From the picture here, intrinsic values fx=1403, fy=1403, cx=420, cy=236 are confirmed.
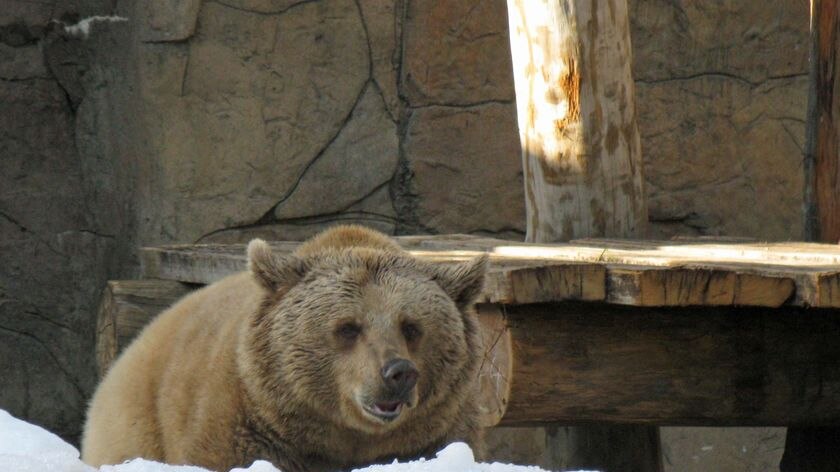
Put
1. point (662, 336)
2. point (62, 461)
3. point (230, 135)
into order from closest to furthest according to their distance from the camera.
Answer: point (62, 461) < point (662, 336) < point (230, 135)

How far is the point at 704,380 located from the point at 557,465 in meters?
1.47

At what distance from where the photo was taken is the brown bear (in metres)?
4.03

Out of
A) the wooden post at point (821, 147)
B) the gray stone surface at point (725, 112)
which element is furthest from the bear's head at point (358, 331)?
the gray stone surface at point (725, 112)

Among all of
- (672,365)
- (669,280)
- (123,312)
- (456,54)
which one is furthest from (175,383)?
(456,54)

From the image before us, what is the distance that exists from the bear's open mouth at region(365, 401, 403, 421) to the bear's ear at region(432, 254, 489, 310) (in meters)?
0.45

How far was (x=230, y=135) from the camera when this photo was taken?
7613 mm

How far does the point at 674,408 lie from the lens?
471 centimetres

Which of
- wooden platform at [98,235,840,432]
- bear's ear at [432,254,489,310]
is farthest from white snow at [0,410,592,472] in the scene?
wooden platform at [98,235,840,432]

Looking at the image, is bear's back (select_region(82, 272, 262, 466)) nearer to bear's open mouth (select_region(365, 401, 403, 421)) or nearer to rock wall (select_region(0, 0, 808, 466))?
bear's open mouth (select_region(365, 401, 403, 421))

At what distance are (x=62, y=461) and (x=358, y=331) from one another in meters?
2.37

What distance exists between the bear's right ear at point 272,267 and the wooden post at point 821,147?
2.65m

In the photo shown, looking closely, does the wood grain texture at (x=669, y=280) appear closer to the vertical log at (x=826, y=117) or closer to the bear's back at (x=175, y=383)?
the bear's back at (x=175, y=383)

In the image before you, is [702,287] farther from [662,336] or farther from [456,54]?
[456,54]

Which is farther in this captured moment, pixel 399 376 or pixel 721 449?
pixel 721 449
